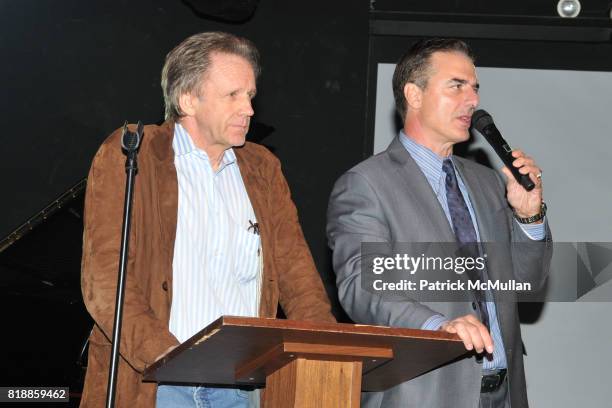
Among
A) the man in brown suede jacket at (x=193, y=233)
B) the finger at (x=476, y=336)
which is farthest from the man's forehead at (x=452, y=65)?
the finger at (x=476, y=336)

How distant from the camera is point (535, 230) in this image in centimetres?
347

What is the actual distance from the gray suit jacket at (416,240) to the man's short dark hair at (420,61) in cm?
31

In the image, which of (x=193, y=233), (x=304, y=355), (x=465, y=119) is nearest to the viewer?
(x=304, y=355)

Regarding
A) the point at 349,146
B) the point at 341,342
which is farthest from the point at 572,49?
the point at 341,342

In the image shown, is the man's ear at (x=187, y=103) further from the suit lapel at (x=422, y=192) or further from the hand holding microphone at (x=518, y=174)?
the hand holding microphone at (x=518, y=174)

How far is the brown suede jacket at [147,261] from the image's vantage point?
2.91 m

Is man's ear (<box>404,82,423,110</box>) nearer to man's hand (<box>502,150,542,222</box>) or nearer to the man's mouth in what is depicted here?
the man's mouth

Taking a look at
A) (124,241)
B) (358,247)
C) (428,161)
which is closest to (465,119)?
(428,161)

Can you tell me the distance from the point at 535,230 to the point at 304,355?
1.33 m

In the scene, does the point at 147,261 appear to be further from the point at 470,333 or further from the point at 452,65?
the point at 452,65

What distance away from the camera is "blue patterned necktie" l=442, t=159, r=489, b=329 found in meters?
3.30

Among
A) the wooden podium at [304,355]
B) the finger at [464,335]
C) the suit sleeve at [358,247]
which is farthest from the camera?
the suit sleeve at [358,247]

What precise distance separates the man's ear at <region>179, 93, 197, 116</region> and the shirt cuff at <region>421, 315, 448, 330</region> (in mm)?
1082

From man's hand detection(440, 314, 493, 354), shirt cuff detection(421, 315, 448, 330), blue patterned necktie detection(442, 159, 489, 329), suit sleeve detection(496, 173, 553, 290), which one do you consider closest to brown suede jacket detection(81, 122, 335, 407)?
shirt cuff detection(421, 315, 448, 330)
